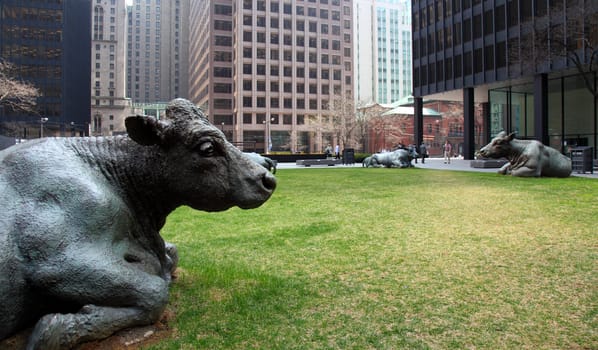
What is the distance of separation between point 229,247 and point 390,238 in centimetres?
213

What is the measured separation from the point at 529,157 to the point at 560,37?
1884 centimetres

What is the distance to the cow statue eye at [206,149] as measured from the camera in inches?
108

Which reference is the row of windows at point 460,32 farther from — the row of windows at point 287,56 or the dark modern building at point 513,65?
the row of windows at point 287,56

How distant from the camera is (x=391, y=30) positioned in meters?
139

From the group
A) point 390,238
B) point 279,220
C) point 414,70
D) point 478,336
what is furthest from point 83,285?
point 414,70

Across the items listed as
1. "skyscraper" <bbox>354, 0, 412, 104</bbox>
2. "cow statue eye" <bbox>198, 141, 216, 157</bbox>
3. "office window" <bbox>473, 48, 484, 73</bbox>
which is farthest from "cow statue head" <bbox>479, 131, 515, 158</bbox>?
"skyscraper" <bbox>354, 0, 412, 104</bbox>

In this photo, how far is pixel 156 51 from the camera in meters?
177

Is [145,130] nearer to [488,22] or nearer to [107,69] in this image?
[488,22]

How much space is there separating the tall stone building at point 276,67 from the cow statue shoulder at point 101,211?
270 ft

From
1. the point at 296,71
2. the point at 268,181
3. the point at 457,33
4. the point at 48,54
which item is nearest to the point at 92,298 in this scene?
the point at 268,181

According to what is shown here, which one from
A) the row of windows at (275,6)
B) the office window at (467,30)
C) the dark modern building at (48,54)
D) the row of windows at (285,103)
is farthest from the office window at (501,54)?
the dark modern building at (48,54)

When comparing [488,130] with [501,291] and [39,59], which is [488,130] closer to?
[501,291]

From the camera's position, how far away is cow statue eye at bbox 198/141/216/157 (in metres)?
2.74

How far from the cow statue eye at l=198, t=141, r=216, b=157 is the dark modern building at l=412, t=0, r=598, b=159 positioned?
29962 millimetres
